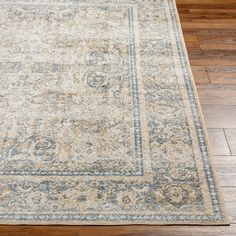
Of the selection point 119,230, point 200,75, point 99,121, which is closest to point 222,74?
point 200,75

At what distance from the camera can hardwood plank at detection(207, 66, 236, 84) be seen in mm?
1922

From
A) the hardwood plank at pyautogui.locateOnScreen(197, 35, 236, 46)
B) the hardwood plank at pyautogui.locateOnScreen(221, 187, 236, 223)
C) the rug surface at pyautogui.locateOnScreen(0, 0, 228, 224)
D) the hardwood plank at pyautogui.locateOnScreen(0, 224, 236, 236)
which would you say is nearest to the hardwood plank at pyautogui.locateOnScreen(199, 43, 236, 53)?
the hardwood plank at pyautogui.locateOnScreen(197, 35, 236, 46)

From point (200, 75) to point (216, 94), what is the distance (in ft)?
0.54

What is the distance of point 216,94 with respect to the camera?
1.85 metres

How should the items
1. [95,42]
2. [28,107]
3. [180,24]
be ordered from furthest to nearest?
[180,24] < [95,42] < [28,107]

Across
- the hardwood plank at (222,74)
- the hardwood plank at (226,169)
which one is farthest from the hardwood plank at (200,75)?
the hardwood plank at (226,169)

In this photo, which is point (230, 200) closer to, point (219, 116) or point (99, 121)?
point (219, 116)

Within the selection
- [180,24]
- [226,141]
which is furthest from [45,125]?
[180,24]

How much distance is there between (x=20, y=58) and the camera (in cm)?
201

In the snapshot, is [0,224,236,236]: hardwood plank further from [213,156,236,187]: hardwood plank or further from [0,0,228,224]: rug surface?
[213,156,236,187]: hardwood plank

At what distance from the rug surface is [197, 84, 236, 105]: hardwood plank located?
0.06 meters

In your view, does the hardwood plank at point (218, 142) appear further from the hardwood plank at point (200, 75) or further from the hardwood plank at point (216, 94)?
the hardwood plank at point (200, 75)

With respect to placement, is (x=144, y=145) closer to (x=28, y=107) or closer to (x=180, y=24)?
(x=28, y=107)

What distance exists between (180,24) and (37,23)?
92 cm
